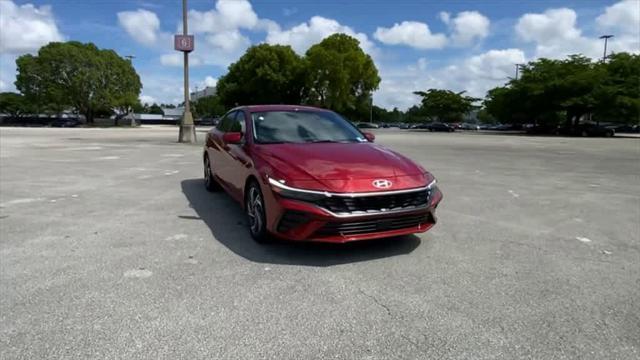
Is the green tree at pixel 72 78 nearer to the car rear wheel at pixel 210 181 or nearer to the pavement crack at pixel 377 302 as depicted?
the car rear wheel at pixel 210 181

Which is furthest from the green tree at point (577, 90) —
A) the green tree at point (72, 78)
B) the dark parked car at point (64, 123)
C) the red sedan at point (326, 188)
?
the dark parked car at point (64, 123)

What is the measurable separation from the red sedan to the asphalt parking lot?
0.34 m

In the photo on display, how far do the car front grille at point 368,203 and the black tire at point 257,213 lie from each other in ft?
2.72

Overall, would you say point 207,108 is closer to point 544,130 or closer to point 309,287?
point 544,130

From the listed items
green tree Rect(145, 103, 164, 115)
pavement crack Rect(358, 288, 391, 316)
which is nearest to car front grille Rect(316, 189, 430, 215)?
pavement crack Rect(358, 288, 391, 316)

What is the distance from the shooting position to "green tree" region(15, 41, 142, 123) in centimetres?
5153

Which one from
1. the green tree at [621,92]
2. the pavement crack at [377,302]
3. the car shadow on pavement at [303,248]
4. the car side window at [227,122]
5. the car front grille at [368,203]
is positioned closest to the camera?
the pavement crack at [377,302]

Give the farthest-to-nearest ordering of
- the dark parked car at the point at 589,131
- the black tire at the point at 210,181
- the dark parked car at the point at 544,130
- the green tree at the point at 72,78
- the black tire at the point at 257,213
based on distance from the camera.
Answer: the green tree at the point at 72,78 → the dark parked car at the point at 544,130 → the dark parked car at the point at 589,131 → the black tire at the point at 210,181 → the black tire at the point at 257,213

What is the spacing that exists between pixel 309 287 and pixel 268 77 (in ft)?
147

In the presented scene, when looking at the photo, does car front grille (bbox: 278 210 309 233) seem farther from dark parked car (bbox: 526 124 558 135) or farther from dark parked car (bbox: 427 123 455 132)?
dark parked car (bbox: 427 123 455 132)

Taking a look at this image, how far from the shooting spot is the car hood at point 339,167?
3.92 metres

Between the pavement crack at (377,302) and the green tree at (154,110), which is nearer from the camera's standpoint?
the pavement crack at (377,302)

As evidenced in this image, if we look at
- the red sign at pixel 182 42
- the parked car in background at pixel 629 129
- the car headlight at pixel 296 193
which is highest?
the red sign at pixel 182 42

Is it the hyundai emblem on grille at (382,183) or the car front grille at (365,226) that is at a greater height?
the hyundai emblem on grille at (382,183)
